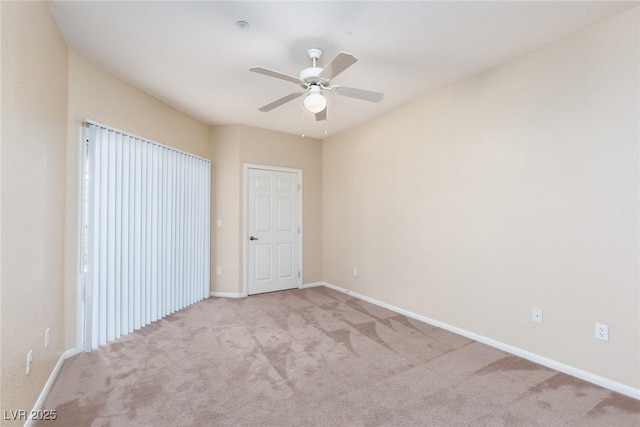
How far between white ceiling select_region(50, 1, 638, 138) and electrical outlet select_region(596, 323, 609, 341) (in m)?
2.31

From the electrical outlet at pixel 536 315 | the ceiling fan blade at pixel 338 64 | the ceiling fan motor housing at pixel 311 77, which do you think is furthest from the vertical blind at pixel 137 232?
the electrical outlet at pixel 536 315

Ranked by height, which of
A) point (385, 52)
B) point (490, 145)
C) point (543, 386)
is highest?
point (385, 52)

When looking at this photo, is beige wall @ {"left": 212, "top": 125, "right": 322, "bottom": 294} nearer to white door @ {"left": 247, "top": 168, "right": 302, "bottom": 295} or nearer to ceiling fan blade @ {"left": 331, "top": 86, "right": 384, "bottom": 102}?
white door @ {"left": 247, "top": 168, "right": 302, "bottom": 295}

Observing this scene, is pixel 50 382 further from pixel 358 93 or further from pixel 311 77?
pixel 358 93

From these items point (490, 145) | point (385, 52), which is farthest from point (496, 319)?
point (385, 52)

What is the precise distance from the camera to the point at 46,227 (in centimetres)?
210

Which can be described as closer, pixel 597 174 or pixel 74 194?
pixel 597 174

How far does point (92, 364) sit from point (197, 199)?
2.40 m

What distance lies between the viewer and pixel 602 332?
222 centimetres

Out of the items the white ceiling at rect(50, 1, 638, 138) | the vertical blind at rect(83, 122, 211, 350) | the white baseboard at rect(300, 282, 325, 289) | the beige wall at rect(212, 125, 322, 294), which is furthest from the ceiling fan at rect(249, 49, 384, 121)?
the white baseboard at rect(300, 282, 325, 289)

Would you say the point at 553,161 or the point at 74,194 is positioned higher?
the point at 553,161

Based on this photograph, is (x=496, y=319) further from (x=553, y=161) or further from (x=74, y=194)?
(x=74, y=194)

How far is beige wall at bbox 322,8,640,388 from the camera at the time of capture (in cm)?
216

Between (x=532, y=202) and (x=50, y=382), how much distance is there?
162 inches
